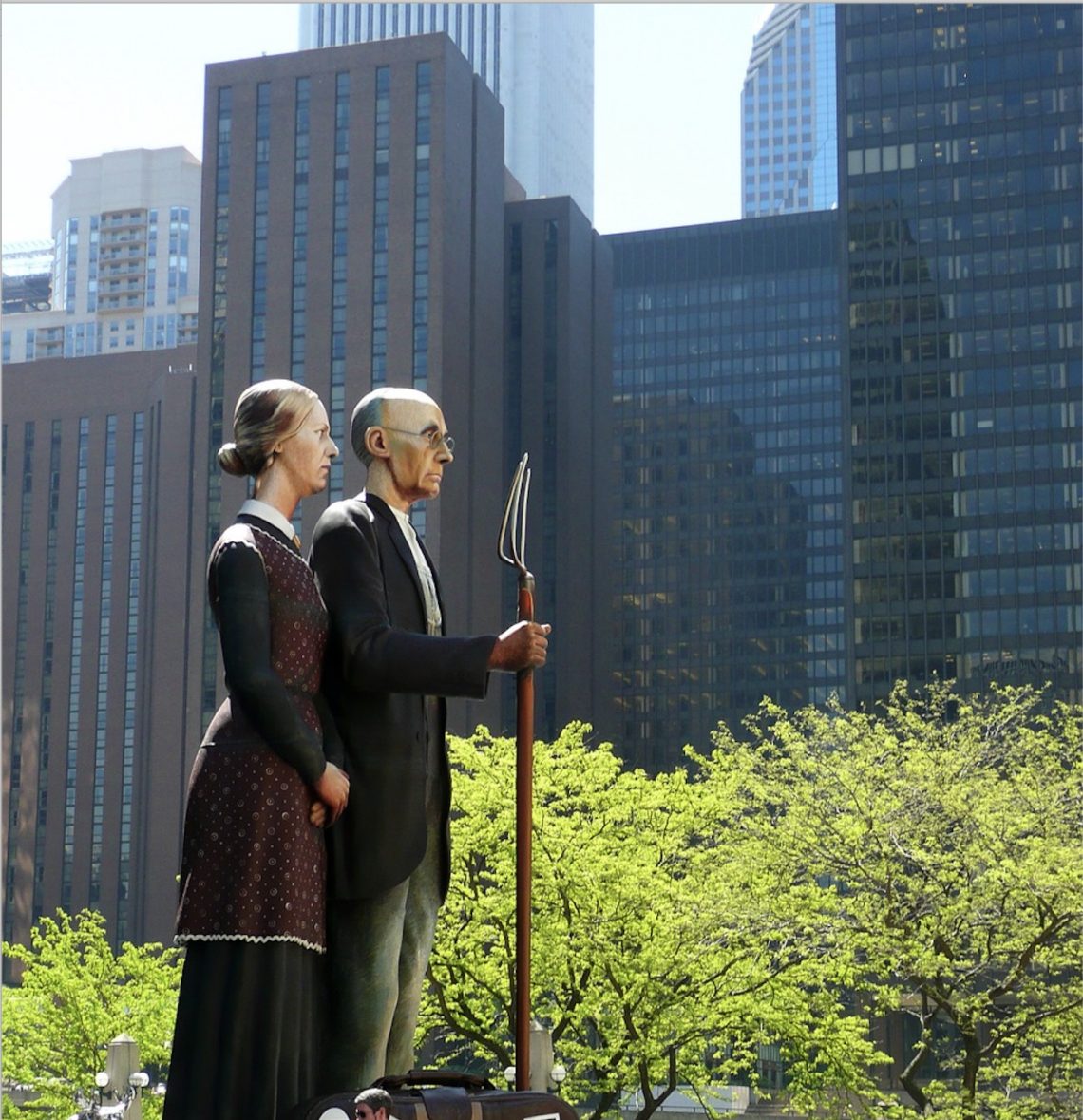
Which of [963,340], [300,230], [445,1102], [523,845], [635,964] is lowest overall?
[635,964]

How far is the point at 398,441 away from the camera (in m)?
6.02

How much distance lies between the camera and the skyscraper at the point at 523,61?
180375mm

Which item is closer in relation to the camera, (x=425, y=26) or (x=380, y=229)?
(x=380, y=229)

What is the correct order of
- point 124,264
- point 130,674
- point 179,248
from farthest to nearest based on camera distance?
point 179,248
point 124,264
point 130,674

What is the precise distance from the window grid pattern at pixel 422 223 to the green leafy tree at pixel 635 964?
6674cm

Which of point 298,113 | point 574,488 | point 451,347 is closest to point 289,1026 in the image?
point 451,347

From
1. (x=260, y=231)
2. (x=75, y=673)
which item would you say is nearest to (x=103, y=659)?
(x=75, y=673)

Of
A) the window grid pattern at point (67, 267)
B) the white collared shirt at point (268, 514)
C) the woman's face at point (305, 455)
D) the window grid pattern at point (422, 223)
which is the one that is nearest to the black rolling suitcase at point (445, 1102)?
the white collared shirt at point (268, 514)

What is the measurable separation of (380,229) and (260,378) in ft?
36.3

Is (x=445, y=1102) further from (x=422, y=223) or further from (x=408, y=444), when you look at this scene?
(x=422, y=223)

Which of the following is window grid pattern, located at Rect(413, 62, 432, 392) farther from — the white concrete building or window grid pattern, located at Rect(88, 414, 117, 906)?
the white concrete building

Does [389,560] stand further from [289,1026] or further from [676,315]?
[676,315]

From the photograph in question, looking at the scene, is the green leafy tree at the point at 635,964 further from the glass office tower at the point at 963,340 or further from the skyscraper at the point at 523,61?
the skyscraper at the point at 523,61

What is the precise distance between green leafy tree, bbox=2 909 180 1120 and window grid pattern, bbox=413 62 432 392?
6011cm
